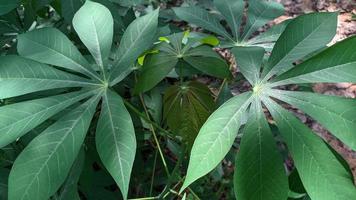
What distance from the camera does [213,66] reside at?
955 mm

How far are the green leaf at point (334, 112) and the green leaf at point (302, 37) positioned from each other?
0.09m

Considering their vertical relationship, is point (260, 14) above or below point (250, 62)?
above

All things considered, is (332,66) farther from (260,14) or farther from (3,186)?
(3,186)

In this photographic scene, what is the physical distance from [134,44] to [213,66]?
0.19 meters

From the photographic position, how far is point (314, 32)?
84cm

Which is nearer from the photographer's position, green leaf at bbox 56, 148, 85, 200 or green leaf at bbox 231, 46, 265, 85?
green leaf at bbox 231, 46, 265, 85

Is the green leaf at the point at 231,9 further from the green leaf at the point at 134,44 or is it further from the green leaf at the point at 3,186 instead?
the green leaf at the point at 3,186

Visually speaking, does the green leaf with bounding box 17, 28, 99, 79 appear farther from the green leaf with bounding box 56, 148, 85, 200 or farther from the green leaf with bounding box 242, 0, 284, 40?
the green leaf with bounding box 242, 0, 284, 40

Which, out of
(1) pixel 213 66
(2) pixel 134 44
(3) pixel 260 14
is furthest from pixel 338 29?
(2) pixel 134 44

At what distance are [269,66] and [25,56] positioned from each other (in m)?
0.54

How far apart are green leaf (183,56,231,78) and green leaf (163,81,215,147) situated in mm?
42

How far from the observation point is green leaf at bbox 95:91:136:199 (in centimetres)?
75

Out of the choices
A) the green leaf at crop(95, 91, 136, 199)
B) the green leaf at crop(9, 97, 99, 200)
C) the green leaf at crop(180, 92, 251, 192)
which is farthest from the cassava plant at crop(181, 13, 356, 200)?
the green leaf at crop(9, 97, 99, 200)

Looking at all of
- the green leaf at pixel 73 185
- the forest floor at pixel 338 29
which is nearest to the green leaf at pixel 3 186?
the green leaf at pixel 73 185
